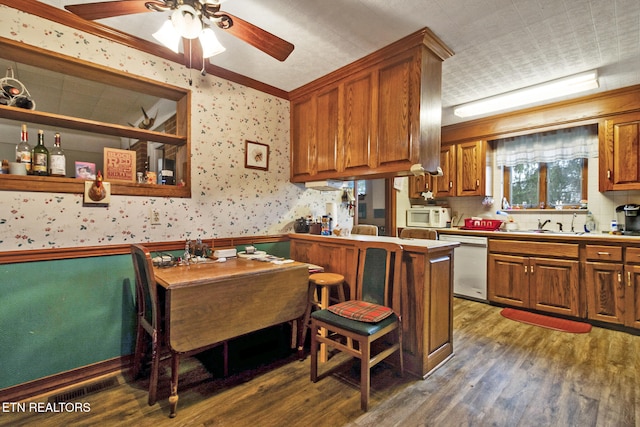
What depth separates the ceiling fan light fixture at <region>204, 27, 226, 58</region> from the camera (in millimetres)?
1680

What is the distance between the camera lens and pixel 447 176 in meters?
4.32

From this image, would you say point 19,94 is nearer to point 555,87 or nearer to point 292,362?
point 292,362

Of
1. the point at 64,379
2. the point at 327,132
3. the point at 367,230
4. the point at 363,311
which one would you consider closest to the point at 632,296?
the point at 367,230

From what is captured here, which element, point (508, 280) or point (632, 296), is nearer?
point (632, 296)

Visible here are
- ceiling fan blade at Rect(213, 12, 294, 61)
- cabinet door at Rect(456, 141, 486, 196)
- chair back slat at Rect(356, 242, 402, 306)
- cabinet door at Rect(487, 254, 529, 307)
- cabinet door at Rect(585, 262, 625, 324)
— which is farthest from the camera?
cabinet door at Rect(456, 141, 486, 196)

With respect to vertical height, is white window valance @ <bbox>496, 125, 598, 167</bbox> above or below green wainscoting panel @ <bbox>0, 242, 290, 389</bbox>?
above

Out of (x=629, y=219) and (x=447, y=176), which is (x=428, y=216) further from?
(x=629, y=219)

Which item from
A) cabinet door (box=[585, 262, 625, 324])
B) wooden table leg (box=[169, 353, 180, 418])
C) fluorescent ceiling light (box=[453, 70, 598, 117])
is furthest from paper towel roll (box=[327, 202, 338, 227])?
cabinet door (box=[585, 262, 625, 324])

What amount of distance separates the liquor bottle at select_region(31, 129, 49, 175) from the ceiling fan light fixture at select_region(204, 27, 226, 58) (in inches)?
46.2

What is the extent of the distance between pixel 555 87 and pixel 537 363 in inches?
95.6

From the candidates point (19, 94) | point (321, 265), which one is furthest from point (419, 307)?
point (19, 94)

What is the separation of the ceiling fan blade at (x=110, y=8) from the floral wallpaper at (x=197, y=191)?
77 centimetres

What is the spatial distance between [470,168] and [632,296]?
208cm

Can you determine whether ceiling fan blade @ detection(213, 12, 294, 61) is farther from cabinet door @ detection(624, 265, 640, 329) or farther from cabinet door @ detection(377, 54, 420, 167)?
cabinet door @ detection(624, 265, 640, 329)
